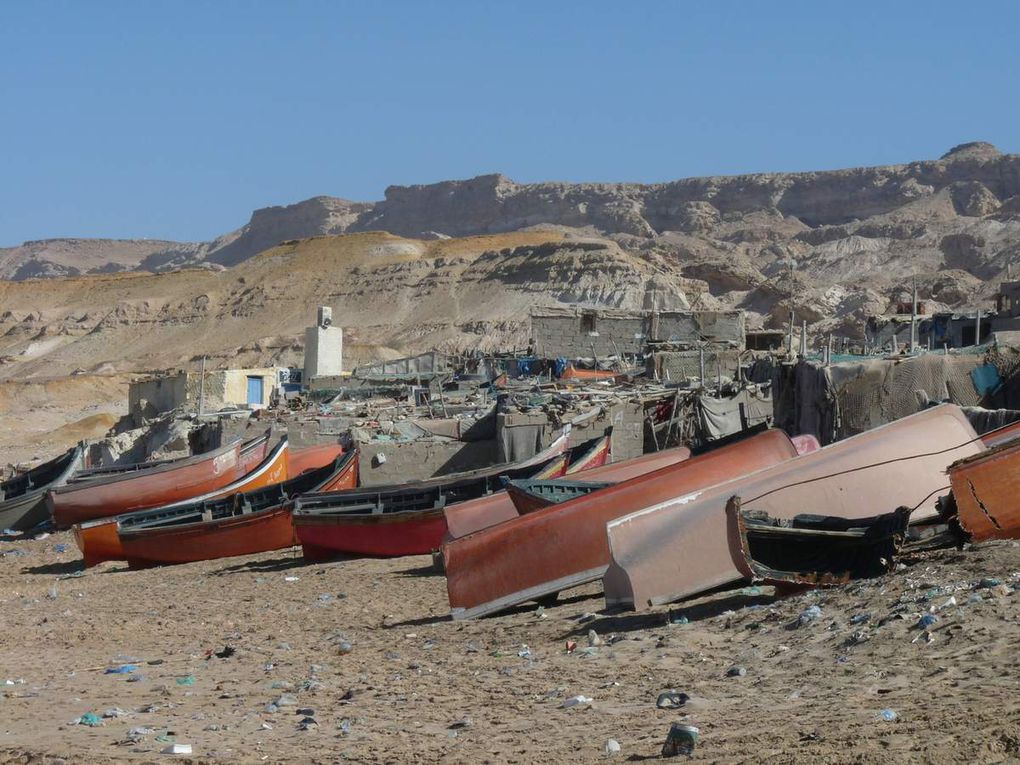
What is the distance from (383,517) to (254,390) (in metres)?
22.5

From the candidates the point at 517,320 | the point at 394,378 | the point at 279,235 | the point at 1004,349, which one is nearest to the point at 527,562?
the point at 1004,349

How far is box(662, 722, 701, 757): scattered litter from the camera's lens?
272 inches

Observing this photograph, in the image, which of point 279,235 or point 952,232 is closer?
point 952,232

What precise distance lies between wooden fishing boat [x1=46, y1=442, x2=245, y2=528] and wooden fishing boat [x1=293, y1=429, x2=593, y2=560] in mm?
5609

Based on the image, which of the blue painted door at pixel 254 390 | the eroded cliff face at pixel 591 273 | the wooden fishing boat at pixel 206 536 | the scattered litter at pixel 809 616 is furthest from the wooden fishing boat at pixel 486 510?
the eroded cliff face at pixel 591 273

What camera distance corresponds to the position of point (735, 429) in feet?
72.5

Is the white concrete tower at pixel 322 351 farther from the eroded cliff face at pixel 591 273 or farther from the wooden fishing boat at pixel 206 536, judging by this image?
the wooden fishing boat at pixel 206 536

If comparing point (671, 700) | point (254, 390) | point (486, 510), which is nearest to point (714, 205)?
point (254, 390)

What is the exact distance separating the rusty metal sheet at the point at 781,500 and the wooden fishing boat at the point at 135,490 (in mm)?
13083

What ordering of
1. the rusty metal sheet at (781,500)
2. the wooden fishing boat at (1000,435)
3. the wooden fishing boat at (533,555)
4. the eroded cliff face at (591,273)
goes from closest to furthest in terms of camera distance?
1. the rusty metal sheet at (781,500)
2. the wooden fishing boat at (533,555)
3. the wooden fishing boat at (1000,435)
4. the eroded cliff face at (591,273)

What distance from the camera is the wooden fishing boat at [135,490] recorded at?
22.9 m

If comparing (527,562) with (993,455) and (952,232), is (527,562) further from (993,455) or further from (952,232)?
(952,232)

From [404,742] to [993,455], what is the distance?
16.9ft

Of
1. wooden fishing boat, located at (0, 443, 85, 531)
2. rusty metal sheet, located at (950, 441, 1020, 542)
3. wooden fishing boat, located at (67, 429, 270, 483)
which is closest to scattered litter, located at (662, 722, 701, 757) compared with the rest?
rusty metal sheet, located at (950, 441, 1020, 542)
